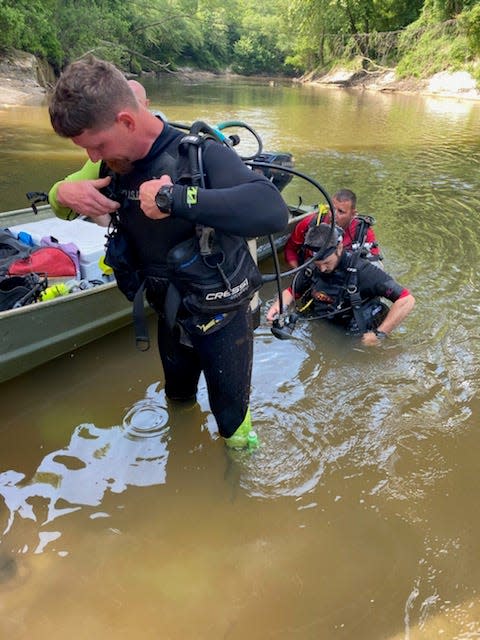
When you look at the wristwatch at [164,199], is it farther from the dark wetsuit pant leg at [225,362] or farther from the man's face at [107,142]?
the dark wetsuit pant leg at [225,362]

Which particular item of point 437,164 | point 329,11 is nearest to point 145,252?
point 437,164

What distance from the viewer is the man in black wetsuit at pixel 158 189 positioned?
70.6 inches

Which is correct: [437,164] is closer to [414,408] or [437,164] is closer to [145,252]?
[414,408]

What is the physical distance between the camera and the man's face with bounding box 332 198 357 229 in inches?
202

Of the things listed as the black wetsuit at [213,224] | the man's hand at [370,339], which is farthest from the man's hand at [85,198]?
the man's hand at [370,339]

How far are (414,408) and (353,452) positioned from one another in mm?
814

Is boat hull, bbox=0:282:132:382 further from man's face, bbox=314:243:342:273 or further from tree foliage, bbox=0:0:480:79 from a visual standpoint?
tree foliage, bbox=0:0:480:79

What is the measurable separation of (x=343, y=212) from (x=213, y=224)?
11.8 feet

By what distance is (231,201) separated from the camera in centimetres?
186

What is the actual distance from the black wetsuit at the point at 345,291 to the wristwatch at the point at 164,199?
9.85ft

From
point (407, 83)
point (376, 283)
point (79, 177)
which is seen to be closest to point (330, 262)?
point (376, 283)

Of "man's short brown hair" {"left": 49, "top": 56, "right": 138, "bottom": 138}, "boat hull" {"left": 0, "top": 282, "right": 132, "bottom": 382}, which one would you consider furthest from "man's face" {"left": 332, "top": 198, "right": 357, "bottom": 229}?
"man's short brown hair" {"left": 49, "top": 56, "right": 138, "bottom": 138}

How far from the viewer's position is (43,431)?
3.76 meters

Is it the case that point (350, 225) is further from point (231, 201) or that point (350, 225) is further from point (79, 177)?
point (231, 201)
